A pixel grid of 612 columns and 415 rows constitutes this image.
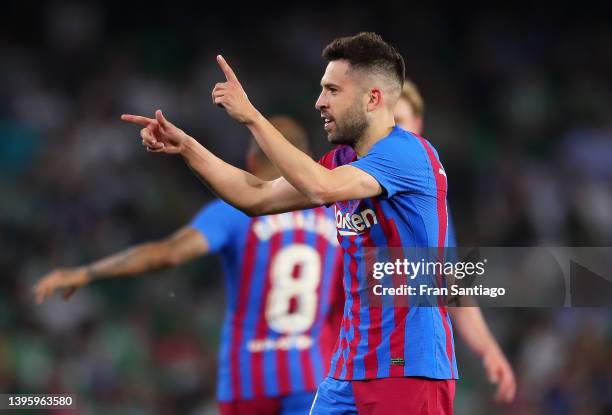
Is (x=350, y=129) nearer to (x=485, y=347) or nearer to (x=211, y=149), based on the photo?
(x=485, y=347)

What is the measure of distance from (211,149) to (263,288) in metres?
4.53

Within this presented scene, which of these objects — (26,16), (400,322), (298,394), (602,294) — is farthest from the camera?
(26,16)

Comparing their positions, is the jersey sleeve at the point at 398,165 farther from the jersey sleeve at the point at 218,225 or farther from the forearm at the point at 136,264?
the forearm at the point at 136,264

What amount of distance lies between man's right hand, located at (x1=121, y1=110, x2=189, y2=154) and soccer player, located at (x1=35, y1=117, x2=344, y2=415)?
177cm

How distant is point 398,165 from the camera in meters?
3.46

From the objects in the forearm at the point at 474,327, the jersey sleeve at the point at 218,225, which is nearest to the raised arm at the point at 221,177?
the forearm at the point at 474,327

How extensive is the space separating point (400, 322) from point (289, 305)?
188 centimetres

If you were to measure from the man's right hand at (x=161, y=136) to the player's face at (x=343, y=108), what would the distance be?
0.51 m

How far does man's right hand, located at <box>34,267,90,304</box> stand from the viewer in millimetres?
5109

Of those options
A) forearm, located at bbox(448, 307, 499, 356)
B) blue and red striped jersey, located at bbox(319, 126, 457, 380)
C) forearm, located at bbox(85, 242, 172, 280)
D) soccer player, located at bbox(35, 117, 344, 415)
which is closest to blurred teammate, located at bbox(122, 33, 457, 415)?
blue and red striped jersey, located at bbox(319, 126, 457, 380)

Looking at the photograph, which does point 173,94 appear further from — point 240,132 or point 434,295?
point 434,295

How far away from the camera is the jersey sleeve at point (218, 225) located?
530 centimetres

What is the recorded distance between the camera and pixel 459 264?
4.16 m

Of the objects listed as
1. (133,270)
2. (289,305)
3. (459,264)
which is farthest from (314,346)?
(459,264)
